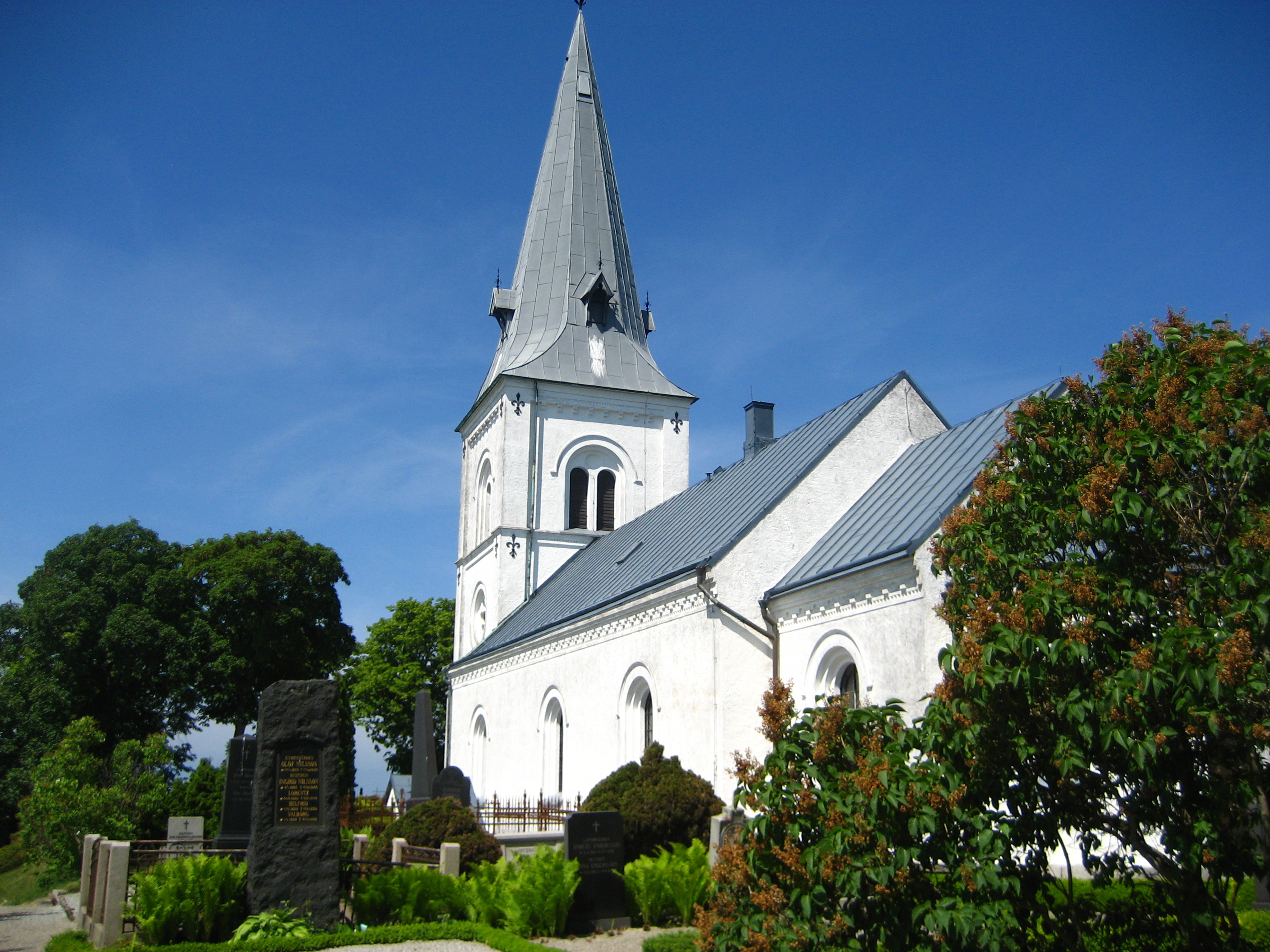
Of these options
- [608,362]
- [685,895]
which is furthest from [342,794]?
[685,895]

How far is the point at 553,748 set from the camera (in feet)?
75.5

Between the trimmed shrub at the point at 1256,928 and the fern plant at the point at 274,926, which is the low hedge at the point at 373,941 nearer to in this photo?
the fern plant at the point at 274,926

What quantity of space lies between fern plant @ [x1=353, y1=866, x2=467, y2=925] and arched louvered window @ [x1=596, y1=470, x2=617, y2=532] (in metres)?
18.7

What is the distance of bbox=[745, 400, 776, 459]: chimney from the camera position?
26797mm

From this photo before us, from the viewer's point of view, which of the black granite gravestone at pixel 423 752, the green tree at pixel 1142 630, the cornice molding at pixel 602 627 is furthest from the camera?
the black granite gravestone at pixel 423 752

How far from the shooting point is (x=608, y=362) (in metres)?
31.1

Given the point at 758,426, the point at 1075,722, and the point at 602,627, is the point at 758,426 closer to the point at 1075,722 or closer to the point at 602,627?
the point at 602,627

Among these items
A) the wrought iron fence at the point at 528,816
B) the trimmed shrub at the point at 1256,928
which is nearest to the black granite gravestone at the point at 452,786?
the wrought iron fence at the point at 528,816

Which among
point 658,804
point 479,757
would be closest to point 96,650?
point 479,757

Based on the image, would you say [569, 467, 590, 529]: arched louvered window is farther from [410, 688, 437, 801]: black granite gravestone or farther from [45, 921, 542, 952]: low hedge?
[45, 921, 542, 952]: low hedge

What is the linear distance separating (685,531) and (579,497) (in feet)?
31.7

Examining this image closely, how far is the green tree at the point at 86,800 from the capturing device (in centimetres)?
1978

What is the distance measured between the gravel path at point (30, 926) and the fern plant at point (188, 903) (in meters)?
2.52

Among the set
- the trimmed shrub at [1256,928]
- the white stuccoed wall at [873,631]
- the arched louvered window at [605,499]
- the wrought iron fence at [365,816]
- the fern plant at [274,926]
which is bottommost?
the fern plant at [274,926]
